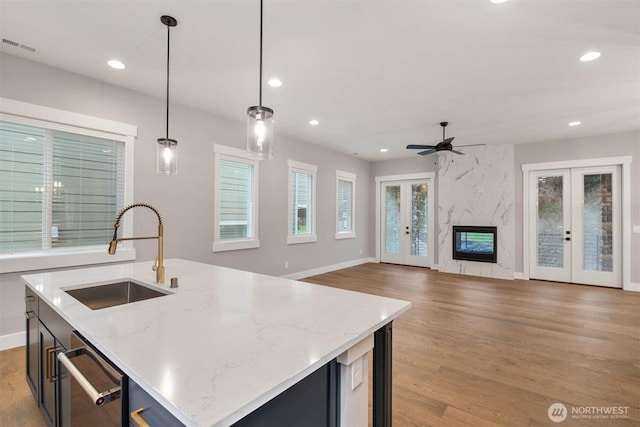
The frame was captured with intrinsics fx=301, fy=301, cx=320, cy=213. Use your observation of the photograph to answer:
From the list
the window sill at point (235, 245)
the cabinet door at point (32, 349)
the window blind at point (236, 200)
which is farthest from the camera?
the window blind at point (236, 200)

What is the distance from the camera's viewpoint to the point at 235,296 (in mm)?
1634

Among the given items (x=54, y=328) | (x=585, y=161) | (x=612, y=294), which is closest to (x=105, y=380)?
(x=54, y=328)

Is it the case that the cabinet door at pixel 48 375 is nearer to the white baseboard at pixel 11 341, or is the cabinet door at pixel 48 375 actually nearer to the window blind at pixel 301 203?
the white baseboard at pixel 11 341

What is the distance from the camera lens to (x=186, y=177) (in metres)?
4.23

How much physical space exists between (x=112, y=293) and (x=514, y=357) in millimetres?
3379

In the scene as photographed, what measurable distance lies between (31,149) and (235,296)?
3.08 meters

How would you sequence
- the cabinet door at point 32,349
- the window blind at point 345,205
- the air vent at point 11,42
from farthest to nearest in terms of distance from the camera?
the window blind at point 345,205, the air vent at point 11,42, the cabinet door at point 32,349

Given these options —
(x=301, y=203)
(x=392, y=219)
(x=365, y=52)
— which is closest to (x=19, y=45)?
(x=365, y=52)

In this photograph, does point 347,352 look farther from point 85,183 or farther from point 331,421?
point 85,183

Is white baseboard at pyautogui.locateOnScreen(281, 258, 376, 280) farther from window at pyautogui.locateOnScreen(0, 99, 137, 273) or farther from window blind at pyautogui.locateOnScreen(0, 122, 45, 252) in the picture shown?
window blind at pyautogui.locateOnScreen(0, 122, 45, 252)

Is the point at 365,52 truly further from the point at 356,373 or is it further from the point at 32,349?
the point at 32,349

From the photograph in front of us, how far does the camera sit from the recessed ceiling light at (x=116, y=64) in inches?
119

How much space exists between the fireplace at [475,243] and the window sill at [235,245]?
4.57 metres

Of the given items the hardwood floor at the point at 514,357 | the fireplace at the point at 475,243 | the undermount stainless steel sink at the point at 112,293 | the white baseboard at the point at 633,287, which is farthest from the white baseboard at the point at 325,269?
the white baseboard at the point at 633,287
